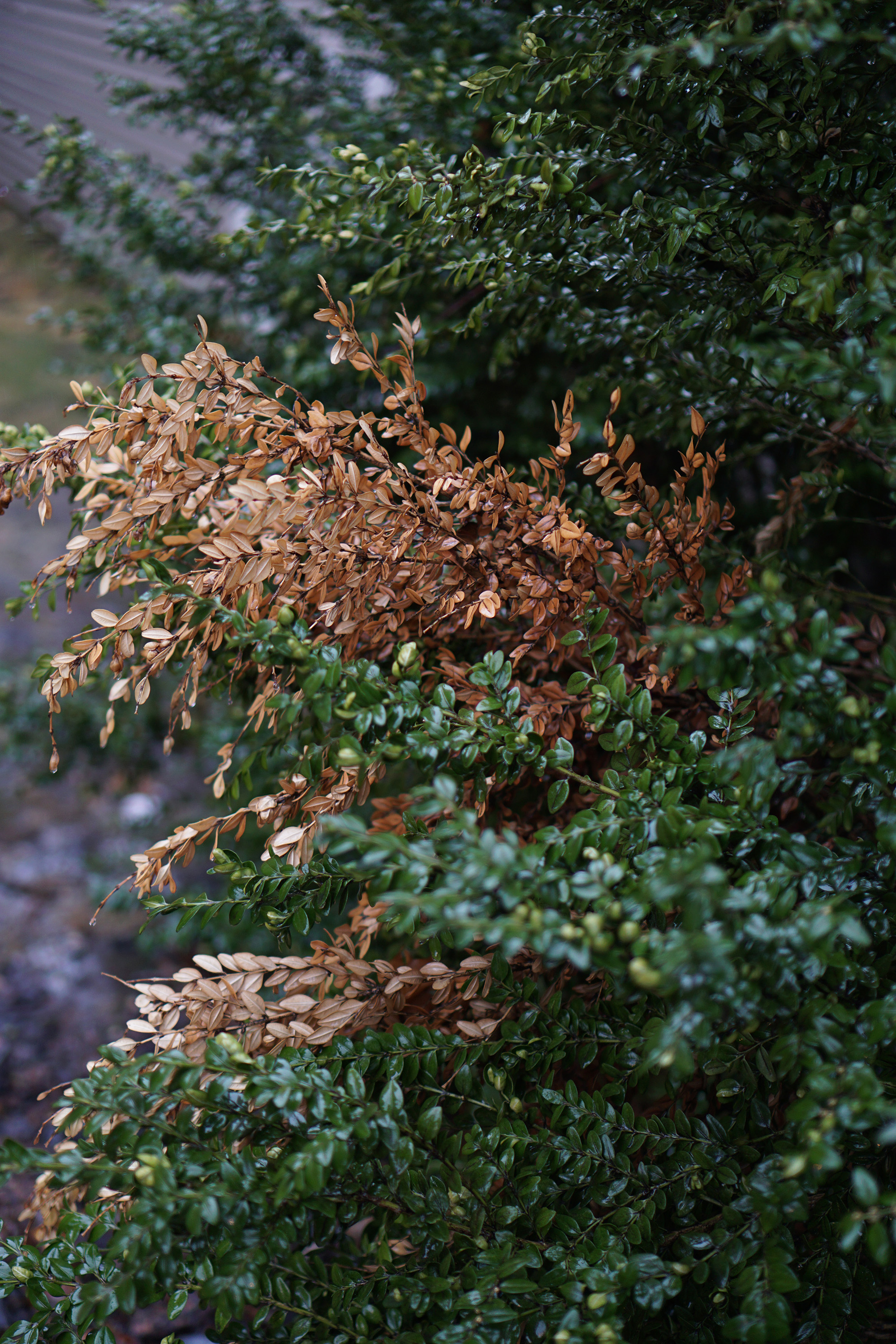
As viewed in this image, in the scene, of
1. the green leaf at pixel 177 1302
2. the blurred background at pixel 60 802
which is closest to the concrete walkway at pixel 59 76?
the blurred background at pixel 60 802

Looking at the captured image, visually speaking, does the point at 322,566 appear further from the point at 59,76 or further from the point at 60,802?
the point at 60,802

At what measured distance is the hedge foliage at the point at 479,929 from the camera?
0.74m

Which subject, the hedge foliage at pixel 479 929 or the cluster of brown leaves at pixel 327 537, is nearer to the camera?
the hedge foliage at pixel 479 929

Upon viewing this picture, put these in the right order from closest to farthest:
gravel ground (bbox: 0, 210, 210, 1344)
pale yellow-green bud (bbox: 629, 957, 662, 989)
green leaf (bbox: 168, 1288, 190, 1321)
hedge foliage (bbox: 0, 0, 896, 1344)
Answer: pale yellow-green bud (bbox: 629, 957, 662, 989)
hedge foliage (bbox: 0, 0, 896, 1344)
green leaf (bbox: 168, 1288, 190, 1321)
gravel ground (bbox: 0, 210, 210, 1344)

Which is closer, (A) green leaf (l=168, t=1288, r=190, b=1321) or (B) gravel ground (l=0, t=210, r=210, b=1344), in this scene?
(A) green leaf (l=168, t=1288, r=190, b=1321)

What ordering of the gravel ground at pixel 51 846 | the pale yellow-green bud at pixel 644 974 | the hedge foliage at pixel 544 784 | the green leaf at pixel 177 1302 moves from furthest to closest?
the gravel ground at pixel 51 846, the green leaf at pixel 177 1302, the hedge foliage at pixel 544 784, the pale yellow-green bud at pixel 644 974

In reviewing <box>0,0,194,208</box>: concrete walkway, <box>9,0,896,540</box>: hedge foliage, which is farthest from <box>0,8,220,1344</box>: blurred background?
<box>9,0,896,540</box>: hedge foliage

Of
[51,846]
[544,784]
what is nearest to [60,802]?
[51,846]

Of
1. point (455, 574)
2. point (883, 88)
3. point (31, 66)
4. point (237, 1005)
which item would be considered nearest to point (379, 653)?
point (455, 574)

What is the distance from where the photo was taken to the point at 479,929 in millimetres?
669

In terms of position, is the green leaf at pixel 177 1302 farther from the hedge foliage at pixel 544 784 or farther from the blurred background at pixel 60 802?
the blurred background at pixel 60 802

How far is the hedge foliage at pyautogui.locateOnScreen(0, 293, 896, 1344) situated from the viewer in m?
0.74

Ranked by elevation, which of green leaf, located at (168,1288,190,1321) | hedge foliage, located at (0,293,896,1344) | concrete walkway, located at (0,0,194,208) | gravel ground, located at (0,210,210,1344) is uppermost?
concrete walkway, located at (0,0,194,208)

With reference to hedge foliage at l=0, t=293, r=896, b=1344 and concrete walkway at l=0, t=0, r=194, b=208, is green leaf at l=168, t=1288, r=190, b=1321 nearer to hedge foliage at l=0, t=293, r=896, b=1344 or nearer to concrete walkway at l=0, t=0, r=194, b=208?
hedge foliage at l=0, t=293, r=896, b=1344
